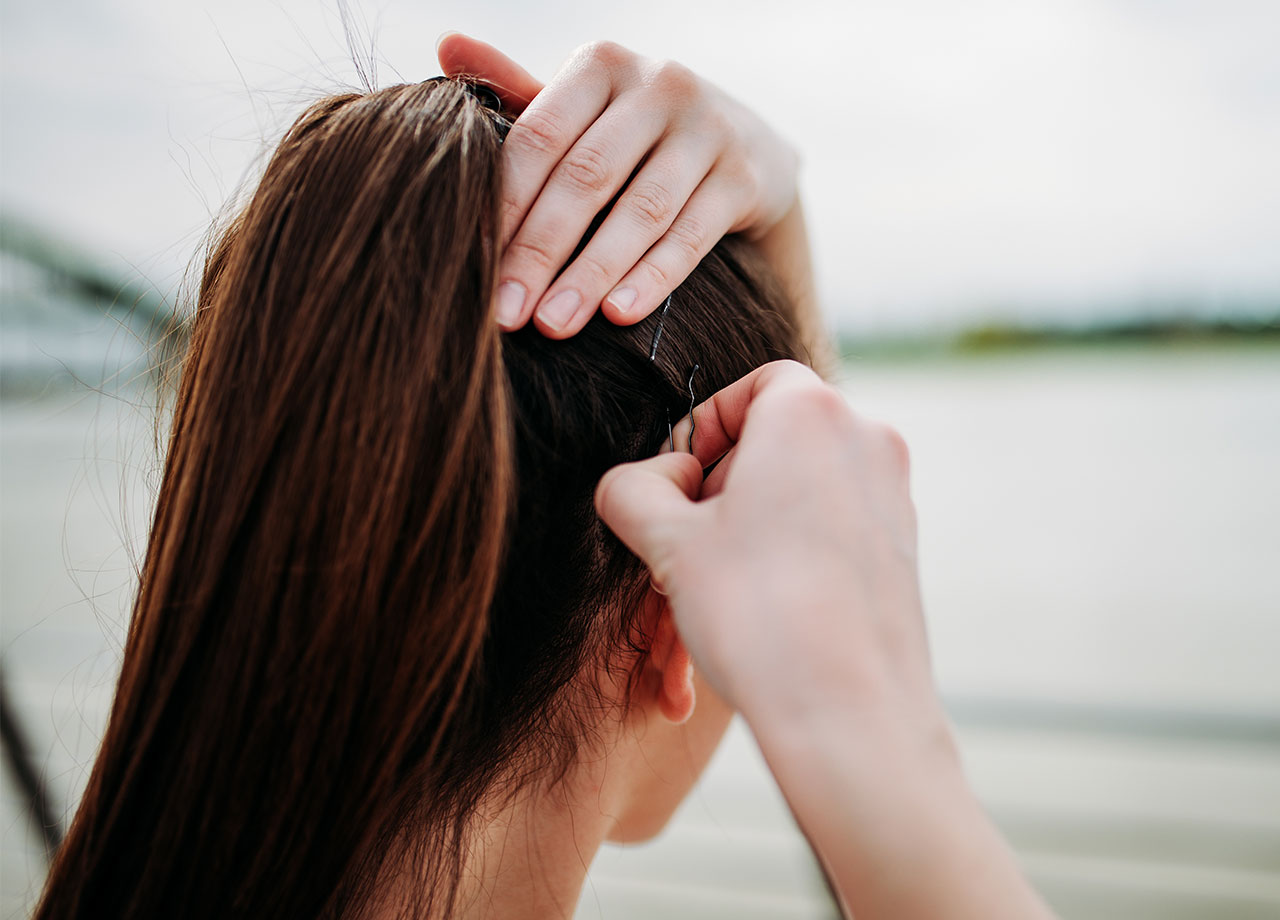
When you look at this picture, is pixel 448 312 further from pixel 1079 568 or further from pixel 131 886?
pixel 1079 568

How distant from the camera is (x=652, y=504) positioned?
439 mm

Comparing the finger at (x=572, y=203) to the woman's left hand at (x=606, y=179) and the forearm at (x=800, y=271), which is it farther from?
the forearm at (x=800, y=271)

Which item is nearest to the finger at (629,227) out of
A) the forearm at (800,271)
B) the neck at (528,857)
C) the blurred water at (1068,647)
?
the forearm at (800,271)

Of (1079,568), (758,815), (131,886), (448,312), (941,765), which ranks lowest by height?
(758,815)

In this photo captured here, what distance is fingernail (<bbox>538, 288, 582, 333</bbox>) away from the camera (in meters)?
0.50

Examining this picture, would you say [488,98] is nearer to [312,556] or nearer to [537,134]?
[537,134]

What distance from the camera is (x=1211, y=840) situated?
A: 195cm

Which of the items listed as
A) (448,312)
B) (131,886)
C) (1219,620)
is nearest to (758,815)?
(1219,620)

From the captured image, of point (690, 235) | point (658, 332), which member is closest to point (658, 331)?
point (658, 332)

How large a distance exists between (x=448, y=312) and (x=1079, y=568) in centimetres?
290

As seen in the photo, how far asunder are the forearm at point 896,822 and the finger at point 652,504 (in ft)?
0.41

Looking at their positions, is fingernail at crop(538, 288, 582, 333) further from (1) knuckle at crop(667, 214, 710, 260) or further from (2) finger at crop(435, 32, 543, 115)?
(2) finger at crop(435, 32, 543, 115)

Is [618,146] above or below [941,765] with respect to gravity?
above

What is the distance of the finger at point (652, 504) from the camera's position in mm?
431
